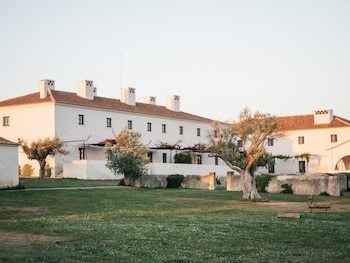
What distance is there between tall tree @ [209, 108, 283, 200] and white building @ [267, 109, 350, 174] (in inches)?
1499

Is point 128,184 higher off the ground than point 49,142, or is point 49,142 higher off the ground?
point 49,142

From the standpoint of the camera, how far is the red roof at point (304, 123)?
72.8m

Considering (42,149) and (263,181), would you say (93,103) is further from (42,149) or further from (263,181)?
(263,181)

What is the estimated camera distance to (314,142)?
7350cm

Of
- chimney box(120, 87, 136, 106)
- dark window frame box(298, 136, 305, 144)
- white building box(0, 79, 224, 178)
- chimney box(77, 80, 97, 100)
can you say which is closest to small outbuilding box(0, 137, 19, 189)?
white building box(0, 79, 224, 178)

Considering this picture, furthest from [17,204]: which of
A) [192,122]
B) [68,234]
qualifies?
[192,122]

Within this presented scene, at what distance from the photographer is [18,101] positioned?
56500mm

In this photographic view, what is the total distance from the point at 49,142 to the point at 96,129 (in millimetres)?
8546

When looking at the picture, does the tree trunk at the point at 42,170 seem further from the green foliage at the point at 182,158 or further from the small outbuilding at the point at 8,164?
the green foliage at the point at 182,158

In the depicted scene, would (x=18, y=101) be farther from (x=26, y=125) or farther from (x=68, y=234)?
(x=68, y=234)

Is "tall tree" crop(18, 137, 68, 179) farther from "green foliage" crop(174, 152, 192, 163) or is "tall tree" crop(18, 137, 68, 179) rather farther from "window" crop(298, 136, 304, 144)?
"window" crop(298, 136, 304, 144)

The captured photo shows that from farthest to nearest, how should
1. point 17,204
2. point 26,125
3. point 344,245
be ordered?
point 26,125 < point 17,204 < point 344,245

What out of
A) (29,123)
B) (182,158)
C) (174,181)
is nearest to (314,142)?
(182,158)

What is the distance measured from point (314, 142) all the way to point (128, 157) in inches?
1520
